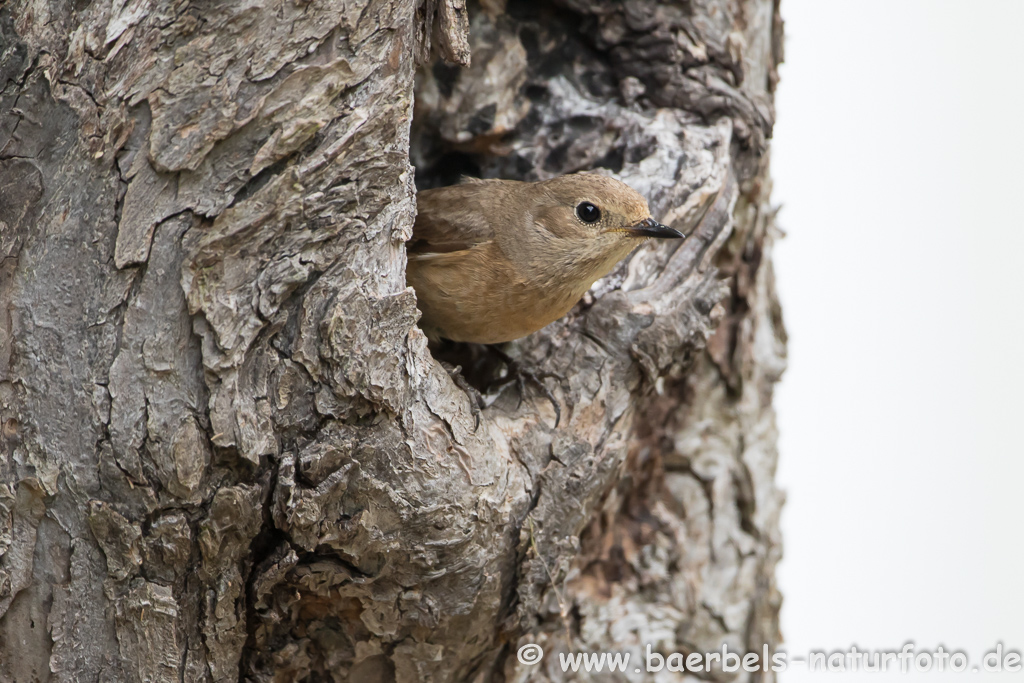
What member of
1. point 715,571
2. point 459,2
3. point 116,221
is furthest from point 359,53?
point 715,571

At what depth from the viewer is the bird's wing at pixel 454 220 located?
3820 mm

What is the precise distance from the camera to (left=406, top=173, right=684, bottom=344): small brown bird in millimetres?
3678

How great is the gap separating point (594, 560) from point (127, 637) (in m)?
2.23

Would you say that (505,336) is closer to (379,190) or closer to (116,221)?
(379,190)

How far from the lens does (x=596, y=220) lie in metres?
3.76

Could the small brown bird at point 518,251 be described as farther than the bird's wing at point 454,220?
No

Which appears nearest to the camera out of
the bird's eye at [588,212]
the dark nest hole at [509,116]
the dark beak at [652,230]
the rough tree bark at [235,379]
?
the rough tree bark at [235,379]

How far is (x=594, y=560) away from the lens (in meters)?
4.35

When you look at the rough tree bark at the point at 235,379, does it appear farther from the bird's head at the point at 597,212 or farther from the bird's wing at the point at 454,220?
the bird's head at the point at 597,212

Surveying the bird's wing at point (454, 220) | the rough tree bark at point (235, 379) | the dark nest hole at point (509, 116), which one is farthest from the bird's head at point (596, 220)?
the rough tree bark at point (235, 379)

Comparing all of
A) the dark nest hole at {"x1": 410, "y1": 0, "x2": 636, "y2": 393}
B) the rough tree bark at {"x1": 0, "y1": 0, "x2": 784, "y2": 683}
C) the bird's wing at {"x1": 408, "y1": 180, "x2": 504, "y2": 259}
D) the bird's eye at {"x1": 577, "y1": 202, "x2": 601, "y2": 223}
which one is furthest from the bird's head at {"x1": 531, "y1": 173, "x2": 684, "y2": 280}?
the rough tree bark at {"x1": 0, "y1": 0, "x2": 784, "y2": 683}

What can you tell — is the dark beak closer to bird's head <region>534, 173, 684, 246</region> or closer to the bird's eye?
bird's head <region>534, 173, 684, 246</region>

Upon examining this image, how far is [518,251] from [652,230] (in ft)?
1.87

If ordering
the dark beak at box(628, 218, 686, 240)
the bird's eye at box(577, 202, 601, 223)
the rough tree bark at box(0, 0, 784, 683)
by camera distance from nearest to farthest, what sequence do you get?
the rough tree bark at box(0, 0, 784, 683), the dark beak at box(628, 218, 686, 240), the bird's eye at box(577, 202, 601, 223)
